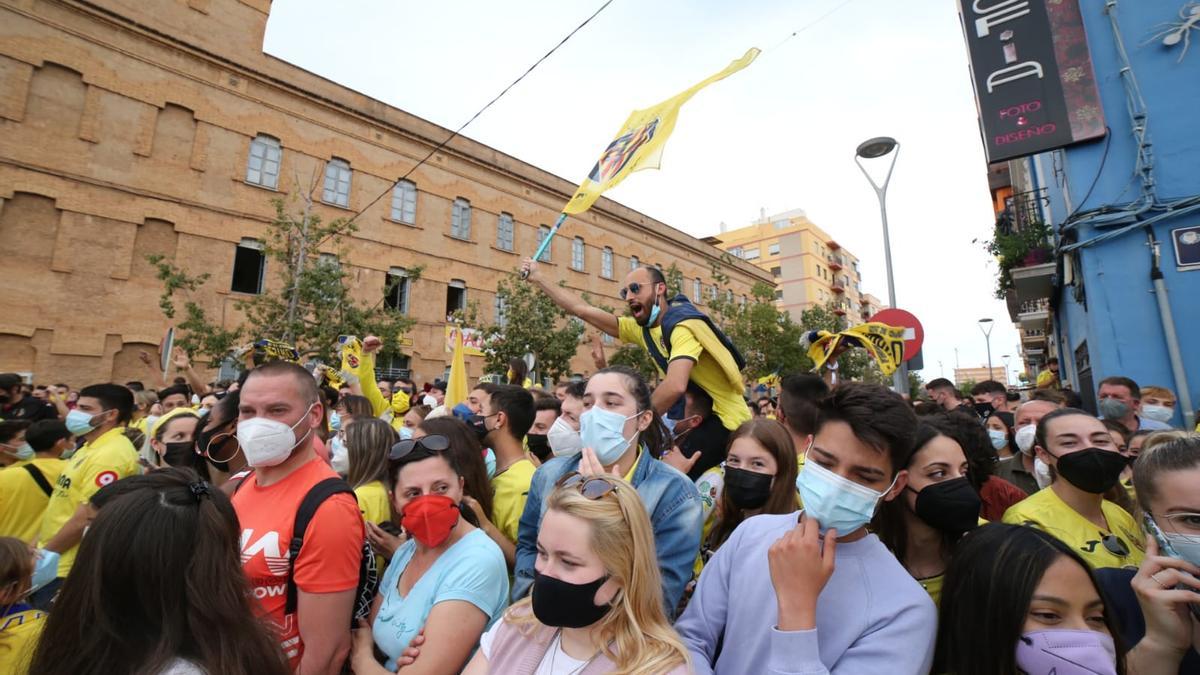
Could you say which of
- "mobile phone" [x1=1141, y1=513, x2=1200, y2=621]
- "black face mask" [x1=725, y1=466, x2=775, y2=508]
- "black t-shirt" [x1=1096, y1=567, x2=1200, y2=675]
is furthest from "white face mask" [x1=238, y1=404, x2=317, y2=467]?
"mobile phone" [x1=1141, y1=513, x2=1200, y2=621]

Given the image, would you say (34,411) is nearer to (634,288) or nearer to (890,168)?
(634,288)

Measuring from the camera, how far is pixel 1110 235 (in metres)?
8.15

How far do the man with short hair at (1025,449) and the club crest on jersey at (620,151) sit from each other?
400 cm

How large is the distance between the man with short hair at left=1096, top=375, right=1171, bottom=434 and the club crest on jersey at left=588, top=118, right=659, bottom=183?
16.4 ft

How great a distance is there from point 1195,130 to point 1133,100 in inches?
33.6

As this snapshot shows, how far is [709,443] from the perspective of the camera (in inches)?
158

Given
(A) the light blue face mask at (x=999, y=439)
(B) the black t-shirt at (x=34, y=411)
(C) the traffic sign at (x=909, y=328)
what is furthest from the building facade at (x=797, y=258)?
(B) the black t-shirt at (x=34, y=411)

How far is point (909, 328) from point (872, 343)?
1.08 metres

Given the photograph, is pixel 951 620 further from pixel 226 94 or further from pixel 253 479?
pixel 226 94

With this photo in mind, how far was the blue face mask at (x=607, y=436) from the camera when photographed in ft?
9.32

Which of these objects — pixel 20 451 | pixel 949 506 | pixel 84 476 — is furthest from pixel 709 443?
pixel 20 451

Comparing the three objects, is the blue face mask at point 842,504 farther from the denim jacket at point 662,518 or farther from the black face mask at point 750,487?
the black face mask at point 750,487

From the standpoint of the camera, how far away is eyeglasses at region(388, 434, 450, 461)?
268 centimetres

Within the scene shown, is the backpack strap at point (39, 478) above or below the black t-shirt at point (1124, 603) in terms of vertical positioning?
above
